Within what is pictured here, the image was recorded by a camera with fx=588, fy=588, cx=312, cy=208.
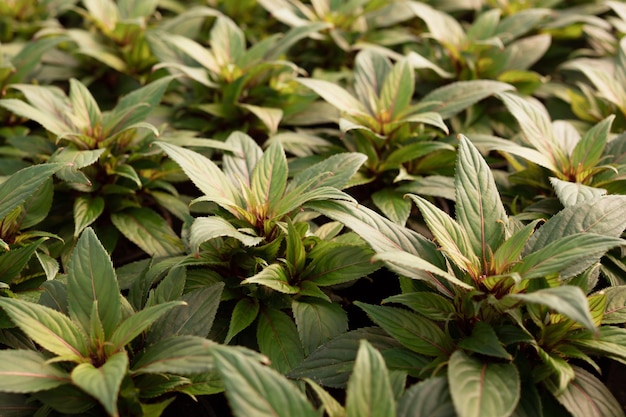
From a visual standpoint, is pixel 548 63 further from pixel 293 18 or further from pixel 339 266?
pixel 339 266

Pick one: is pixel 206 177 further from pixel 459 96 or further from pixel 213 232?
pixel 459 96

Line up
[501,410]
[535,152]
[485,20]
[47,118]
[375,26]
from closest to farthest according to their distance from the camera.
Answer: [501,410] → [535,152] → [47,118] → [485,20] → [375,26]

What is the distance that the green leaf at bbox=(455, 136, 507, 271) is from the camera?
5.40ft

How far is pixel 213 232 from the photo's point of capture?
1.59m

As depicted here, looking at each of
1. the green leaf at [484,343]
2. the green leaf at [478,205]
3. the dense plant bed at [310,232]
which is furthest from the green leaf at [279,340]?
the green leaf at [478,205]

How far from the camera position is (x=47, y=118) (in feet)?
7.12

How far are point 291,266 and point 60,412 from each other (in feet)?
2.37

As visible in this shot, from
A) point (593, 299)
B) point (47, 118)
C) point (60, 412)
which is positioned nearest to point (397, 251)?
point (593, 299)

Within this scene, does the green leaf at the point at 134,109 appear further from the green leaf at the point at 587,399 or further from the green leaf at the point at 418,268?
the green leaf at the point at 587,399

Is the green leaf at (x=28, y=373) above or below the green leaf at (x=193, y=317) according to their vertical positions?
above

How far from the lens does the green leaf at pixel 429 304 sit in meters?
1.59

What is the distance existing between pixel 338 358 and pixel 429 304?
29 cm

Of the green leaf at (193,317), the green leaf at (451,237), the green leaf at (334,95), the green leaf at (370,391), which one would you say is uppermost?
the green leaf at (334,95)

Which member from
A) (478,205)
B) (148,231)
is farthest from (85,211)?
(478,205)
